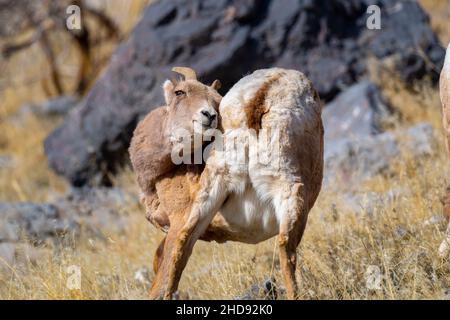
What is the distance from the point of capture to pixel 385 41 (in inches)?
430

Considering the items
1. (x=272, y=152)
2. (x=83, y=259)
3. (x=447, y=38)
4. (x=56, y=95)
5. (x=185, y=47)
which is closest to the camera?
(x=272, y=152)

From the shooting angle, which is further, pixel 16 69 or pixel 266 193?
pixel 16 69

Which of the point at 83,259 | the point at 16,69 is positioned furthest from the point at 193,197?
the point at 16,69

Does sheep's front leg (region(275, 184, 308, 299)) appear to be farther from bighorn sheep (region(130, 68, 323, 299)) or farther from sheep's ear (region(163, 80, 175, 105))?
sheep's ear (region(163, 80, 175, 105))

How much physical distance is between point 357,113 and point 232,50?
5.92 feet

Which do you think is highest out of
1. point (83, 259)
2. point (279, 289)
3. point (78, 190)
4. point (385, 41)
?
point (279, 289)

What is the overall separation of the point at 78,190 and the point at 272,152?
6.94 meters

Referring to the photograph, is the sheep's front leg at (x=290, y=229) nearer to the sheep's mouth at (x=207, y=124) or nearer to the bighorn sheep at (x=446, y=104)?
the sheep's mouth at (x=207, y=124)

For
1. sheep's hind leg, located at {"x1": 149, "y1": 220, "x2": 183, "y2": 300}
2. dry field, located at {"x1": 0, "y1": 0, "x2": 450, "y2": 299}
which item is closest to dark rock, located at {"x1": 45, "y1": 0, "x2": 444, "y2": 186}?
dry field, located at {"x1": 0, "y1": 0, "x2": 450, "y2": 299}

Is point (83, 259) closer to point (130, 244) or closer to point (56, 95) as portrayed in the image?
point (130, 244)

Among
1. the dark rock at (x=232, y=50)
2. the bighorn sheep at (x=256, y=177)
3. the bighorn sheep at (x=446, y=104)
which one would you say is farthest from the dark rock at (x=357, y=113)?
the bighorn sheep at (x=256, y=177)

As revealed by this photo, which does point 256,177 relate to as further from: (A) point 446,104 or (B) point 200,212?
(A) point 446,104

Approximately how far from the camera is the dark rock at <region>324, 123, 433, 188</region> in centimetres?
822

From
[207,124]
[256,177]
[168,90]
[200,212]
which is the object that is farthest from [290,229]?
[168,90]
